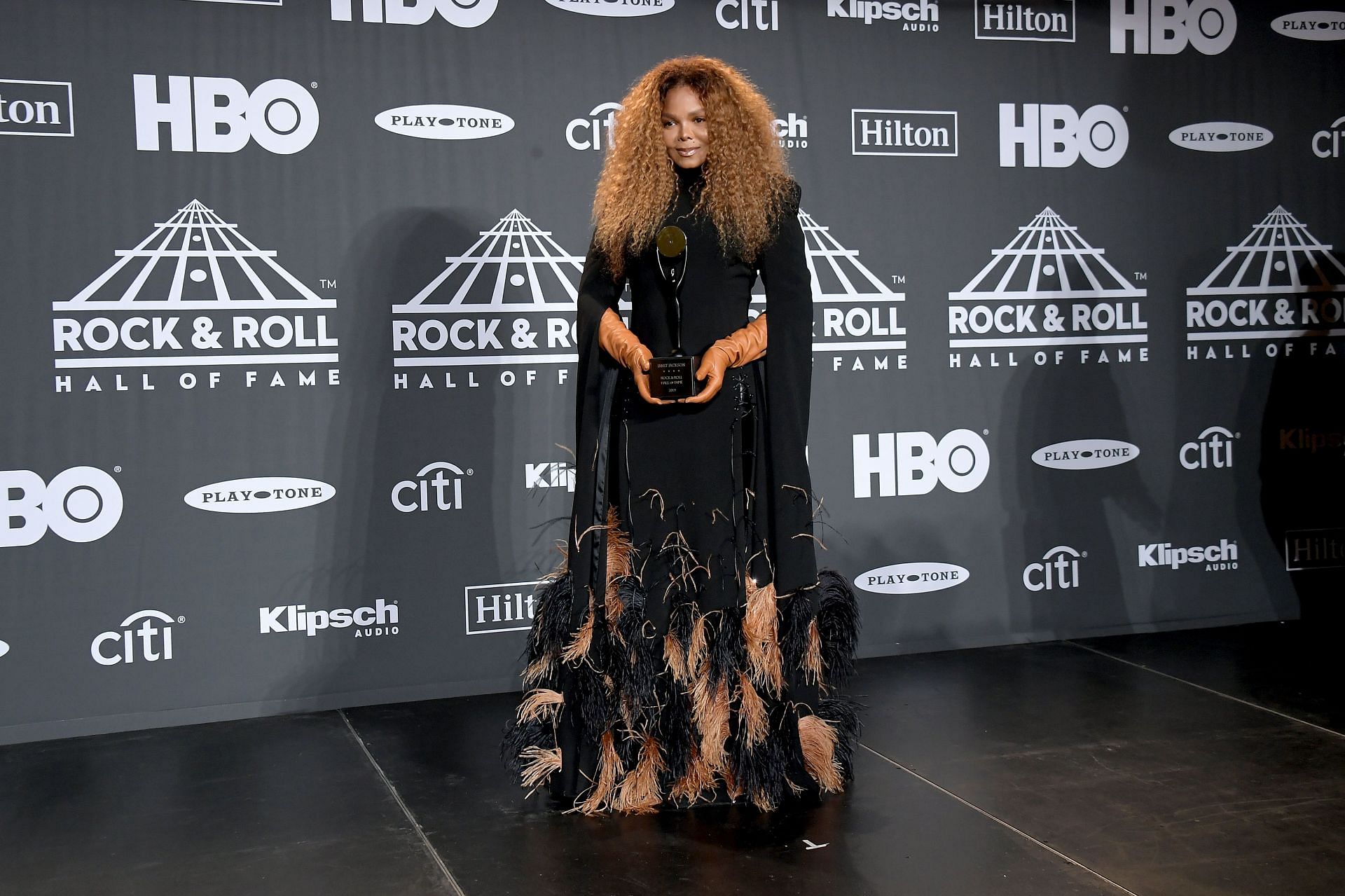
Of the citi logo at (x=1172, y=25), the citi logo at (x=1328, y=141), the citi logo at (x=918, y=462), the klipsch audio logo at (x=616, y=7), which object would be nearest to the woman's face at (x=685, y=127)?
the klipsch audio logo at (x=616, y=7)

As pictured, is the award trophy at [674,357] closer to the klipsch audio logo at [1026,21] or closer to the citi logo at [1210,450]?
the klipsch audio logo at [1026,21]

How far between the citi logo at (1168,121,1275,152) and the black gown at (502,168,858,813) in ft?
8.17

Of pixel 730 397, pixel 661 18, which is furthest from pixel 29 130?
pixel 730 397

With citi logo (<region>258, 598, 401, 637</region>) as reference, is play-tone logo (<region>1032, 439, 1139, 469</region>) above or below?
above

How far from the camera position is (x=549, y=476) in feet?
14.1

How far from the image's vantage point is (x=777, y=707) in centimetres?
303

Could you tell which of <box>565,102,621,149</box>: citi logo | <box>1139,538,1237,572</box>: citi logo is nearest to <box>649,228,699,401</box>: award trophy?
<box>565,102,621,149</box>: citi logo

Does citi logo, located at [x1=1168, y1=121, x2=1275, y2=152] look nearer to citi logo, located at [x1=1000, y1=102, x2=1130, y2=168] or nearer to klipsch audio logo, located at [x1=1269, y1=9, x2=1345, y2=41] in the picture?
citi logo, located at [x1=1000, y1=102, x2=1130, y2=168]

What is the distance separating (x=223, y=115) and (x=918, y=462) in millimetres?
2547

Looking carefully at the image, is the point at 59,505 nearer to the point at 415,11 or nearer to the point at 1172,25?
the point at 415,11

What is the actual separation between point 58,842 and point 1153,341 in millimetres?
3906

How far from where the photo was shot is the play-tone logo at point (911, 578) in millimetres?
4617

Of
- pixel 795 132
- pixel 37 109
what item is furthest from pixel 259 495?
pixel 795 132

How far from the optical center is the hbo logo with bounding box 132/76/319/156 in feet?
13.0
